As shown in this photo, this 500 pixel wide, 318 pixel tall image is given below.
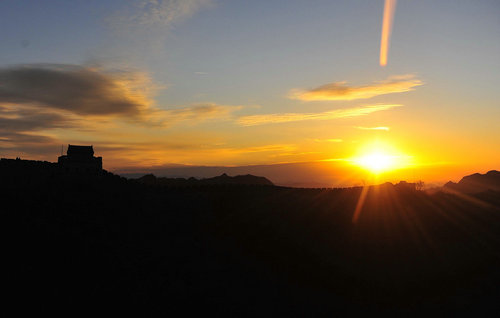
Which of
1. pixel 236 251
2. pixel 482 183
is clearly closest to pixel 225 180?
pixel 482 183

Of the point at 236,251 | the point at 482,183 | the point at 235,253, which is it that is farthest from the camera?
the point at 482,183

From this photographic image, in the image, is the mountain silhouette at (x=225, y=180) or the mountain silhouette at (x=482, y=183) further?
the mountain silhouette at (x=482, y=183)

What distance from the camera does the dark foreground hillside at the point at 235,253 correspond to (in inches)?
1205

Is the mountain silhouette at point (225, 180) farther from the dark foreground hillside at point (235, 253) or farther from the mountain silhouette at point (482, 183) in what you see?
the dark foreground hillside at point (235, 253)

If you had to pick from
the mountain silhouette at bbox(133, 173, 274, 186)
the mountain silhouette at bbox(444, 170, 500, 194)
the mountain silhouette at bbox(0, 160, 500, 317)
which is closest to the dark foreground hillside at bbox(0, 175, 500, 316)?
the mountain silhouette at bbox(0, 160, 500, 317)

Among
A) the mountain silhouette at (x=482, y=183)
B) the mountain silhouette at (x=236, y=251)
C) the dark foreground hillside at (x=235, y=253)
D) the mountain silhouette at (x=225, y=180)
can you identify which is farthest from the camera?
the mountain silhouette at (x=482, y=183)

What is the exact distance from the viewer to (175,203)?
172ft

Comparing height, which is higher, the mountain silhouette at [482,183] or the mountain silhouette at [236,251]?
the mountain silhouette at [482,183]

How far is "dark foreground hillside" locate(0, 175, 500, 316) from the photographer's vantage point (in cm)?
3061

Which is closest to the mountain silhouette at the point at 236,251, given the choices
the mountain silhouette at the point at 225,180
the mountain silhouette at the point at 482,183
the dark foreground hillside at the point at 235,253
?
the dark foreground hillside at the point at 235,253

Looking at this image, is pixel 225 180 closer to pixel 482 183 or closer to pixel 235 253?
pixel 482 183

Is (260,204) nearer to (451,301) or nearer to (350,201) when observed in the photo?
(350,201)

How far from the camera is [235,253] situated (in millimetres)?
42469

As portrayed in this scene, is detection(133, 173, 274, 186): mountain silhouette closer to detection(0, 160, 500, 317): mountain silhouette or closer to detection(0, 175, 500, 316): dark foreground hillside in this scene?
detection(0, 160, 500, 317): mountain silhouette
